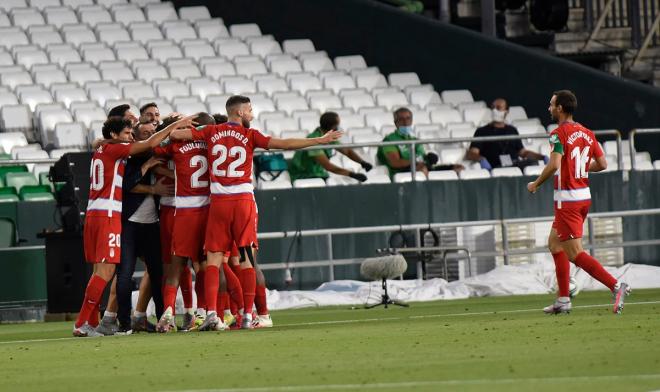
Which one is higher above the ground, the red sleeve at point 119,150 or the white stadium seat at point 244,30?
the white stadium seat at point 244,30

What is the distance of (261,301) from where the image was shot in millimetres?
13383

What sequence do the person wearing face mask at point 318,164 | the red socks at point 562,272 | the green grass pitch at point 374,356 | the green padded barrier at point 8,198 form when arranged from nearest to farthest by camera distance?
1. the green grass pitch at point 374,356
2. the red socks at point 562,272
3. the green padded barrier at point 8,198
4. the person wearing face mask at point 318,164

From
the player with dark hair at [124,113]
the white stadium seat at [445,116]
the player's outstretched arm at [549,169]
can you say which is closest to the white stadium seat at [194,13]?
the white stadium seat at [445,116]

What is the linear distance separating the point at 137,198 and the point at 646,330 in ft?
16.4

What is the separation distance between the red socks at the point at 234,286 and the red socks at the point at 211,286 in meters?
0.58

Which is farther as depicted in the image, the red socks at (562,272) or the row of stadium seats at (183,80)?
the row of stadium seats at (183,80)

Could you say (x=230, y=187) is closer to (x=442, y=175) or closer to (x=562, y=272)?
(x=562, y=272)

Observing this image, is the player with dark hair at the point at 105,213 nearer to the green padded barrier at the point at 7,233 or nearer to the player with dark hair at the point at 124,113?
the player with dark hair at the point at 124,113

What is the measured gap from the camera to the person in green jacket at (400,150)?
2027cm

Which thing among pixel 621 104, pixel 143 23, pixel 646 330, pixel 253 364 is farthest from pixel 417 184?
pixel 253 364

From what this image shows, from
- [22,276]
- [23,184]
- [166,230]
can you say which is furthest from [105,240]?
[23,184]

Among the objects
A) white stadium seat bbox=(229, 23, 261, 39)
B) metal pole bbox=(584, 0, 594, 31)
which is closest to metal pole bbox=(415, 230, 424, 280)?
white stadium seat bbox=(229, 23, 261, 39)

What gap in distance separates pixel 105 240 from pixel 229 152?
1.32m

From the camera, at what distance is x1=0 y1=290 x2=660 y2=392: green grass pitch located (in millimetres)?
7570
